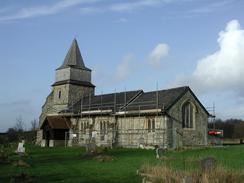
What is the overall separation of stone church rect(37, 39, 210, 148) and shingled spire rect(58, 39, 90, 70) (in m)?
0.16

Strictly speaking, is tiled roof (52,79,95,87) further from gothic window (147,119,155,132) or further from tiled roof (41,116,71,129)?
gothic window (147,119,155,132)

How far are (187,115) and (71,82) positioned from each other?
2066cm

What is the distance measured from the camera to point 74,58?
194 ft

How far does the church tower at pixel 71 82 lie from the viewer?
56.5 metres

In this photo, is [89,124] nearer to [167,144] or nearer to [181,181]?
[167,144]

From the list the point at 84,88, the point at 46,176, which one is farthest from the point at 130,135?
the point at 46,176

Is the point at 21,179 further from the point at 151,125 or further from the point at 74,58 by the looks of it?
the point at 74,58

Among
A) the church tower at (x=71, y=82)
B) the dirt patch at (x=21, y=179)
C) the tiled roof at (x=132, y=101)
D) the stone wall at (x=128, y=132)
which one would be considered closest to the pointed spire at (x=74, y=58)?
the church tower at (x=71, y=82)

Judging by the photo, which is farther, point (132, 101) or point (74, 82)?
point (74, 82)

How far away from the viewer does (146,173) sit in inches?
654

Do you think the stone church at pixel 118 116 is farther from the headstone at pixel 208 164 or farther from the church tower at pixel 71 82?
the headstone at pixel 208 164

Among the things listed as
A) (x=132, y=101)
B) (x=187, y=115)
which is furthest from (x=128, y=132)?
(x=187, y=115)

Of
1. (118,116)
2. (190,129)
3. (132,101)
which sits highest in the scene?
(132,101)

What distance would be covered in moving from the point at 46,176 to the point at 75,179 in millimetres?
1905
